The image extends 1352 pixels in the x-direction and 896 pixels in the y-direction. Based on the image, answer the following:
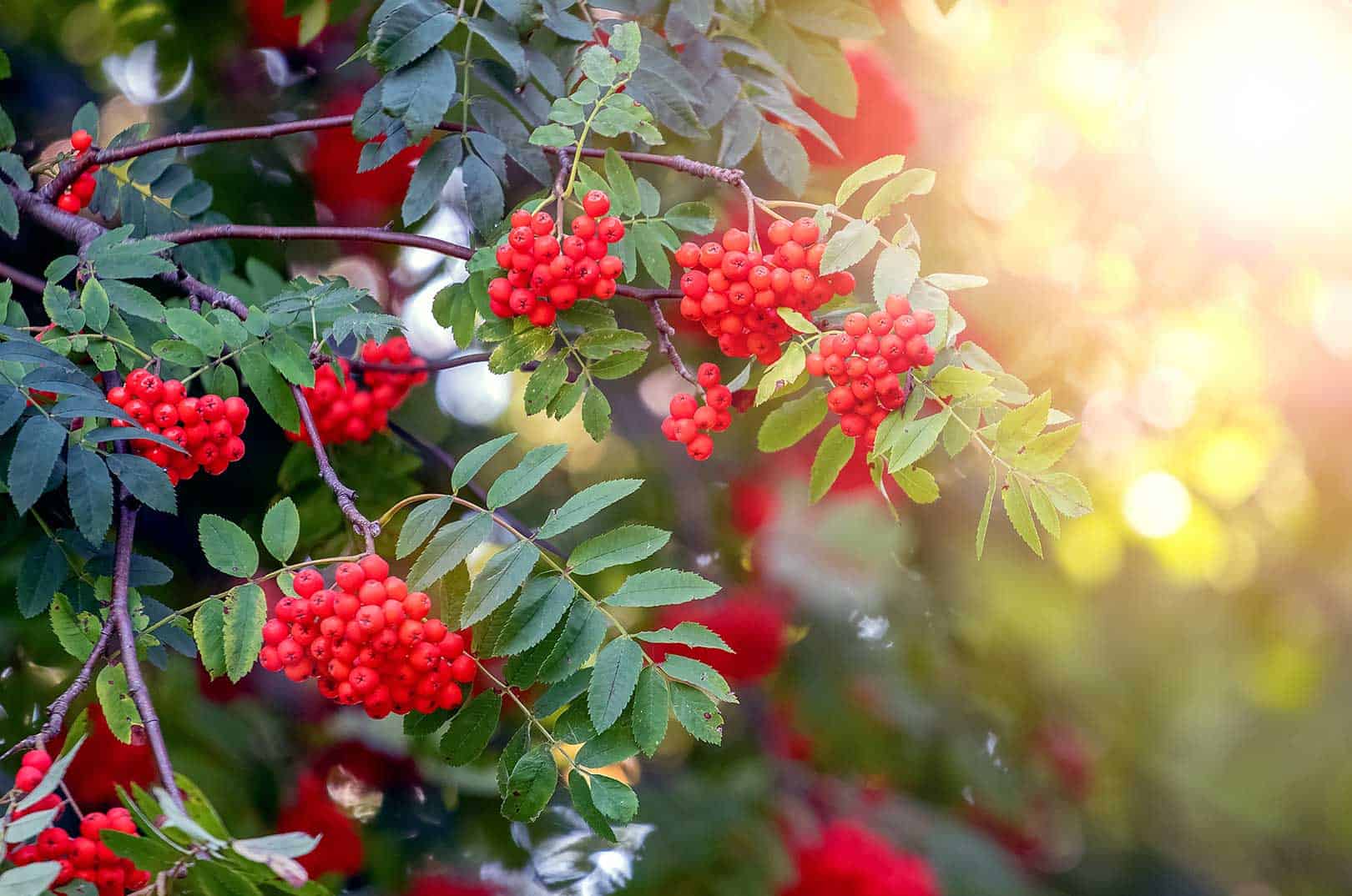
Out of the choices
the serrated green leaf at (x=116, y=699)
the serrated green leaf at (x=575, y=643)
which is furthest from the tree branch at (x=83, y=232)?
the serrated green leaf at (x=575, y=643)

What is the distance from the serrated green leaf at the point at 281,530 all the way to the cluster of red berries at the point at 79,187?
1.79 ft

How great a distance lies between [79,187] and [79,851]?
0.76 metres

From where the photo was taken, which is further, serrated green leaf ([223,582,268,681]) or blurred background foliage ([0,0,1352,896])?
blurred background foliage ([0,0,1352,896])

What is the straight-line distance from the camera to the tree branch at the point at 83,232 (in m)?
1.08

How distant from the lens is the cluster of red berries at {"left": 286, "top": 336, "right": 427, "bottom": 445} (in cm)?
126

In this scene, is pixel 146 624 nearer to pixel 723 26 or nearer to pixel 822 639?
pixel 723 26

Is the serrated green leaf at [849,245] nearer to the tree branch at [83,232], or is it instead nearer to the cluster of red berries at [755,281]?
the cluster of red berries at [755,281]

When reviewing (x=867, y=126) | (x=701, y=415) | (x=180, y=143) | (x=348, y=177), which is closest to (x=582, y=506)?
(x=701, y=415)

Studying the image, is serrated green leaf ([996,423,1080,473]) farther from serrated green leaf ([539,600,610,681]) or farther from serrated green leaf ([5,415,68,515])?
serrated green leaf ([5,415,68,515])

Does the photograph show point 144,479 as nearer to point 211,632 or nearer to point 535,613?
point 211,632

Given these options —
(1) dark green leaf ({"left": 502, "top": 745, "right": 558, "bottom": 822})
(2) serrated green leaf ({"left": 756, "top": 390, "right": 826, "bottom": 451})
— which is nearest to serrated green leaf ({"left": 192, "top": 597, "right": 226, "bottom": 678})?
(1) dark green leaf ({"left": 502, "top": 745, "right": 558, "bottom": 822})

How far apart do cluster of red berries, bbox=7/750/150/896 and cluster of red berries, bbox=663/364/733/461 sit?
547 millimetres

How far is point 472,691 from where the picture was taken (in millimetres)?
958

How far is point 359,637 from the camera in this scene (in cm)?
80
